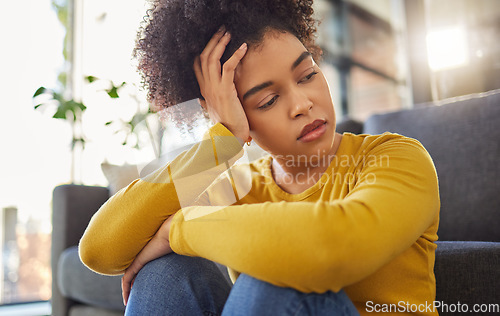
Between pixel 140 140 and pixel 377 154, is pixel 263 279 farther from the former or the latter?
pixel 140 140

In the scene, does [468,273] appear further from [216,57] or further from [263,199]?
[216,57]

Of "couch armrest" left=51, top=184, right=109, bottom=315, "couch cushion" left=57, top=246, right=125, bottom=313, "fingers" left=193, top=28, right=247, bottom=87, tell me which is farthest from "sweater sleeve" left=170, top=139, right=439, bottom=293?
"couch armrest" left=51, top=184, right=109, bottom=315

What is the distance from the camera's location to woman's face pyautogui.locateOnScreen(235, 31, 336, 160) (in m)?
0.81

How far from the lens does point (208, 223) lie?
2.03ft

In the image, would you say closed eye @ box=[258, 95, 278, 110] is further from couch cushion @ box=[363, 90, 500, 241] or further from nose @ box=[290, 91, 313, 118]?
couch cushion @ box=[363, 90, 500, 241]

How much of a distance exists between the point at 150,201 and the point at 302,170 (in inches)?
14.3

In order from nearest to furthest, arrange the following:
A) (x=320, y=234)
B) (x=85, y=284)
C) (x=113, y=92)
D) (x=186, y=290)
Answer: (x=320, y=234)
(x=186, y=290)
(x=85, y=284)
(x=113, y=92)

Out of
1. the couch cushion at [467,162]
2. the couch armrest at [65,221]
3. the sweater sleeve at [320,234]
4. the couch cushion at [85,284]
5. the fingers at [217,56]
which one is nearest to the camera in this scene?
the sweater sleeve at [320,234]

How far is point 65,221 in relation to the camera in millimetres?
1865

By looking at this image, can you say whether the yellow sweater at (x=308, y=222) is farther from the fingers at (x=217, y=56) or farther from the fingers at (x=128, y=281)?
the fingers at (x=217, y=56)

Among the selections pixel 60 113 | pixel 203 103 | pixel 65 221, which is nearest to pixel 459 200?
pixel 203 103

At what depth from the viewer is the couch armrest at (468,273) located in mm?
791

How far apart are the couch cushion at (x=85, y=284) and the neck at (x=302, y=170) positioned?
78 centimetres

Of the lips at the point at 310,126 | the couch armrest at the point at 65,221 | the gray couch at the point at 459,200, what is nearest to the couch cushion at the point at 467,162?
the gray couch at the point at 459,200
